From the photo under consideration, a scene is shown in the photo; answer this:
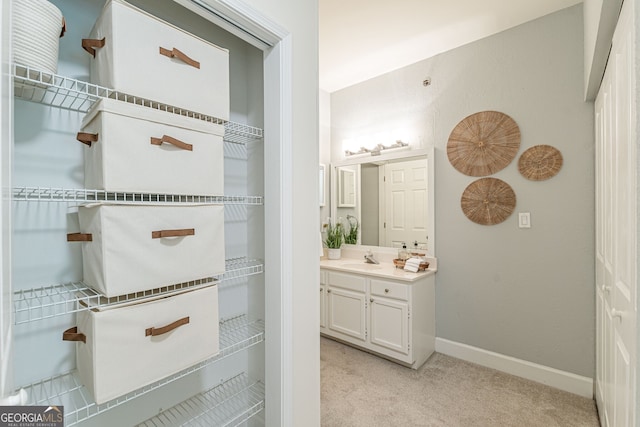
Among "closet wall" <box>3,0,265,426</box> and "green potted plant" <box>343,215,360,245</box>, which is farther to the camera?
"green potted plant" <box>343,215,360,245</box>

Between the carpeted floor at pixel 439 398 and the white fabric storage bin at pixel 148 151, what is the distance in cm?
179

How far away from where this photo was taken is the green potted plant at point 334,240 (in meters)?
3.45

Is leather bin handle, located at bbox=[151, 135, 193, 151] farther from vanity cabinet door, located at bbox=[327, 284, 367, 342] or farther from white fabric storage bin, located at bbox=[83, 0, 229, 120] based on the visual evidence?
vanity cabinet door, located at bbox=[327, 284, 367, 342]

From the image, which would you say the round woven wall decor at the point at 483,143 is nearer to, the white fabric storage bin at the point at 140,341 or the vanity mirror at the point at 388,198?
the vanity mirror at the point at 388,198

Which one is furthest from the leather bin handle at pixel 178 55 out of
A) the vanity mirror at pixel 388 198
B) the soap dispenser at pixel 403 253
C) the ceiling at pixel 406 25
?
the soap dispenser at pixel 403 253

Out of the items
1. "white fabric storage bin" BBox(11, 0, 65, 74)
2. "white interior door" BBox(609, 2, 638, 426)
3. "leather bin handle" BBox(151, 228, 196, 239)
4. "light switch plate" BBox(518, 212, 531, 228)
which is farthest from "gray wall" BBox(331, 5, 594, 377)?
"white fabric storage bin" BBox(11, 0, 65, 74)

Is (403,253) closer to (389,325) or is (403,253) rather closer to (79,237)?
(389,325)

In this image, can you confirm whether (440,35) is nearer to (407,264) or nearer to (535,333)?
A: (407,264)

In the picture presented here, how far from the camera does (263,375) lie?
57.4 inches

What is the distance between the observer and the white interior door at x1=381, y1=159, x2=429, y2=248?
2.92 meters

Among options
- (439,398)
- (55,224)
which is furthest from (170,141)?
(439,398)

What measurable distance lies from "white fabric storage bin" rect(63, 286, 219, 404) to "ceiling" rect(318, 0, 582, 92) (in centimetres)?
222

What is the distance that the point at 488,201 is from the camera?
2514 mm

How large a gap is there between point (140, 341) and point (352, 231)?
2757 millimetres
